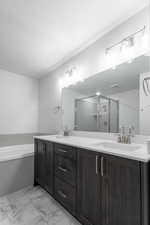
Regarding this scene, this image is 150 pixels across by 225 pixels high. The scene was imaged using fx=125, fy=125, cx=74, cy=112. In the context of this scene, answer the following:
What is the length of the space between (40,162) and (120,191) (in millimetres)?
1497

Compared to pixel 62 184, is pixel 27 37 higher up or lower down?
higher up

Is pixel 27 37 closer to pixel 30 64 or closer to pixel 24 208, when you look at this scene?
pixel 30 64

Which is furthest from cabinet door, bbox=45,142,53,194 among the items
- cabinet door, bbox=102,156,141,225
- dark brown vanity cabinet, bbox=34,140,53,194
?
cabinet door, bbox=102,156,141,225

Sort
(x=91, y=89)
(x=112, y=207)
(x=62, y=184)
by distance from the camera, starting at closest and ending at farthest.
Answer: (x=112, y=207) → (x=62, y=184) → (x=91, y=89)

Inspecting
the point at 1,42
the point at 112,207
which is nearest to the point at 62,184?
the point at 112,207

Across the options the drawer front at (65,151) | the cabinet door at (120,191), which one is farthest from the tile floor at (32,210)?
the drawer front at (65,151)

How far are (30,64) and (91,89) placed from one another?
156cm

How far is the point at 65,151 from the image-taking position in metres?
1.58

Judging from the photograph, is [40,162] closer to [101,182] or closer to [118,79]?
[101,182]

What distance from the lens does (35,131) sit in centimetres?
346

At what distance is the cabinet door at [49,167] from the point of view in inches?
73.0

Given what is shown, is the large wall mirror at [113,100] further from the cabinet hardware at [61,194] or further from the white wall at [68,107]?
the cabinet hardware at [61,194]

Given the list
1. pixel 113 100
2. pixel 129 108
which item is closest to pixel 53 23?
pixel 113 100

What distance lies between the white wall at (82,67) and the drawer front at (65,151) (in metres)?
1.00
